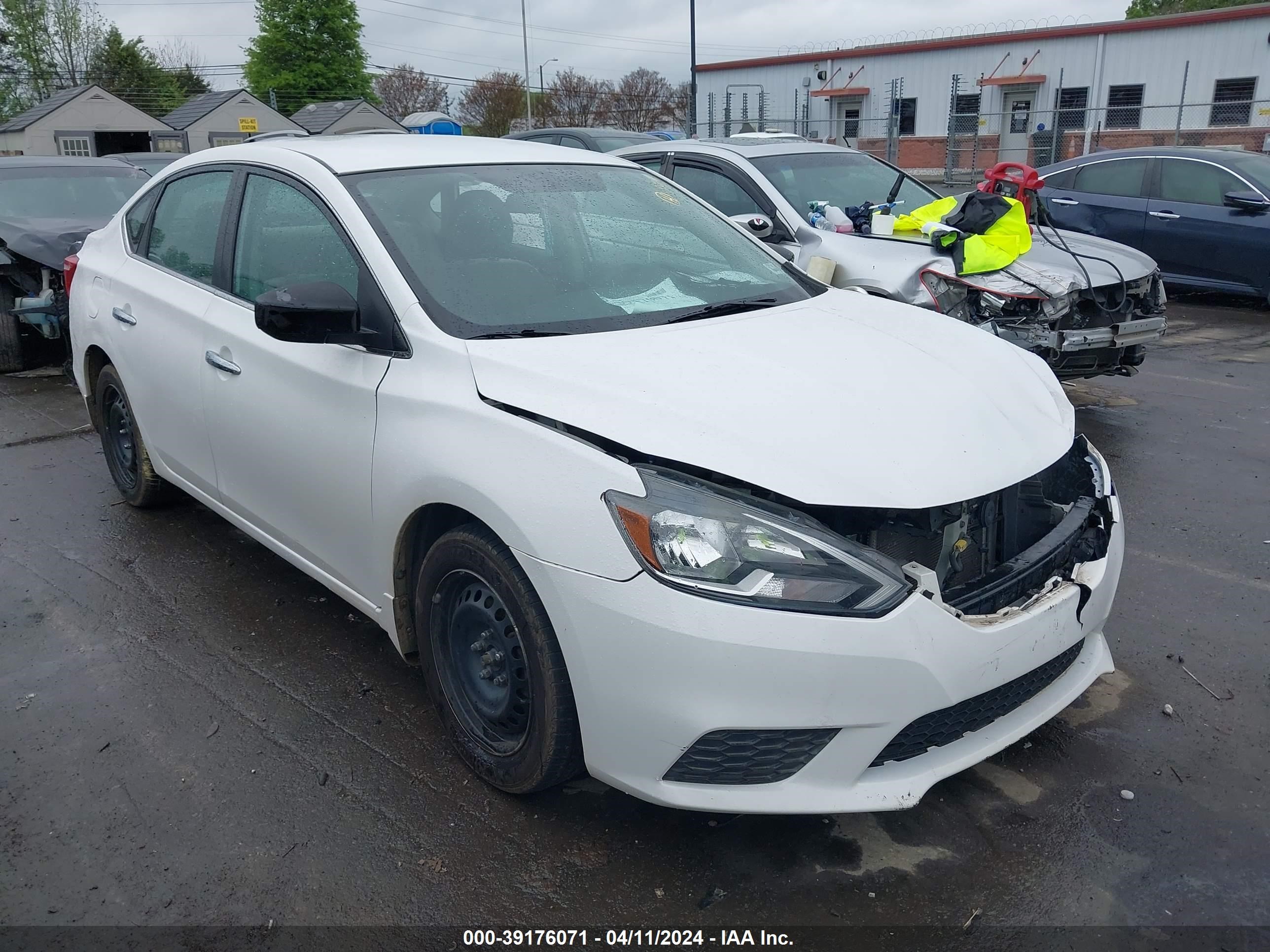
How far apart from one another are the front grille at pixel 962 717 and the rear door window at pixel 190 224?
9.99 ft

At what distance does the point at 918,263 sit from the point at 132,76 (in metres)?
68.5

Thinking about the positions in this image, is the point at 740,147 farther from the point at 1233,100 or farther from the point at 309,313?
the point at 1233,100

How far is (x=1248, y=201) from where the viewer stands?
9727 millimetres

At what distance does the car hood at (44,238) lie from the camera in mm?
7852

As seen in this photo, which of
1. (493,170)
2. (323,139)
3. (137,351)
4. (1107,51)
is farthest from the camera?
(1107,51)

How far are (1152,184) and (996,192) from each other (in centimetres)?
412

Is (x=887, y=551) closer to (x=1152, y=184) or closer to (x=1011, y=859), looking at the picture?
(x=1011, y=859)

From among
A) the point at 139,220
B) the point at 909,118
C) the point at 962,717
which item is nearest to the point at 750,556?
the point at 962,717

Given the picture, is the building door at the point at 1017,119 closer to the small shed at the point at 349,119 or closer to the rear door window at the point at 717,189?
the small shed at the point at 349,119

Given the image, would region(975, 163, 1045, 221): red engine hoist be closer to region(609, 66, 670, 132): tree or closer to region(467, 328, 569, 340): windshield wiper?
region(467, 328, 569, 340): windshield wiper

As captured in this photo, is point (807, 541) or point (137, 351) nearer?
point (807, 541)

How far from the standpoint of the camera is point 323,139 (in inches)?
159

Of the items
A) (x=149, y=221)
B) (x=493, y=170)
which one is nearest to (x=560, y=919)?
(x=493, y=170)

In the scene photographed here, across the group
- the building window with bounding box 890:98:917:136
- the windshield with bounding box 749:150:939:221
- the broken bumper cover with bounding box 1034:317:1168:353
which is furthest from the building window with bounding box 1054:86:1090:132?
the broken bumper cover with bounding box 1034:317:1168:353
